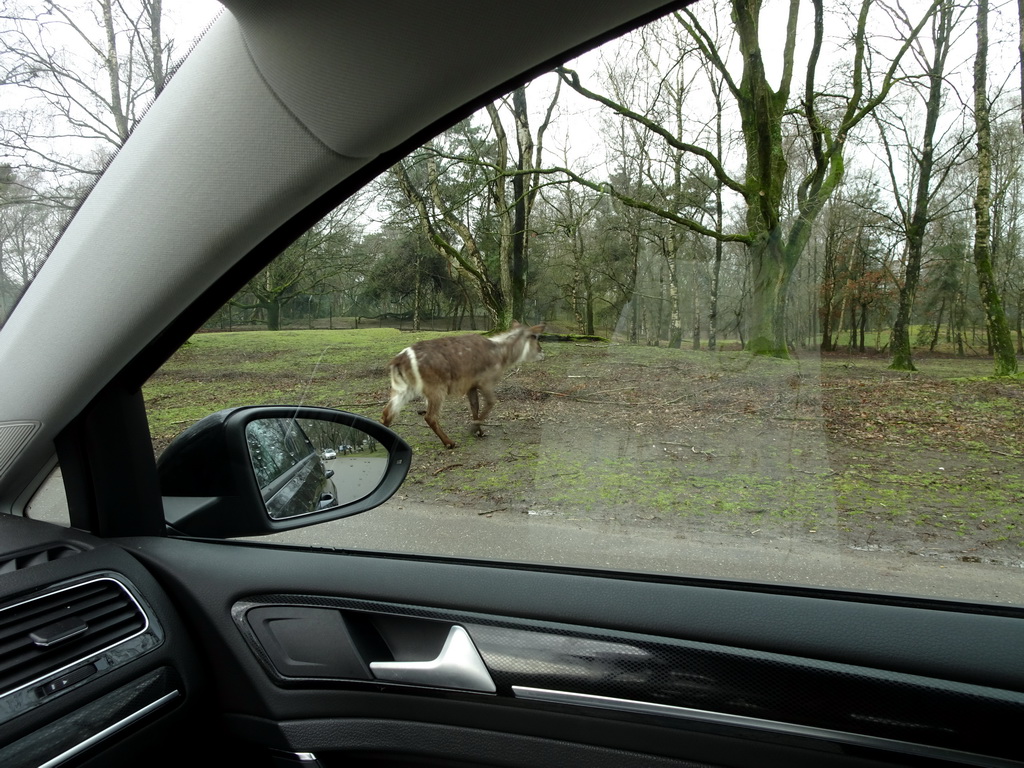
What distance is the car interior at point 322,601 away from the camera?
1.55 meters

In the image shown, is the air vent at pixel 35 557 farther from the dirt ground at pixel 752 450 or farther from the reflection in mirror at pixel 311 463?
the dirt ground at pixel 752 450

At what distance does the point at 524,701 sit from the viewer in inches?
73.5

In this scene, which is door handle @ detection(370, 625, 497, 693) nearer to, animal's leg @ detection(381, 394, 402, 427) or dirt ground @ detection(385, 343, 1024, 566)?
dirt ground @ detection(385, 343, 1024, 566)

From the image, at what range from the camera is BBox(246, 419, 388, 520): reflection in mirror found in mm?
2367

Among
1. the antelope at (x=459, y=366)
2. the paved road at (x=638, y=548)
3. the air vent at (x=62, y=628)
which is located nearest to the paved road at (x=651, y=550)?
the paved road at (x=638, y=548)

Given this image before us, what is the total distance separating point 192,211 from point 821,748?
1926 mm

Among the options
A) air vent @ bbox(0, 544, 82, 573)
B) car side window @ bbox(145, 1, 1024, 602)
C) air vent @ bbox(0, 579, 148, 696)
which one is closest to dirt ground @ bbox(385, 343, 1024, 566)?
car side window @ bbox(145, 1, 1024, 602)

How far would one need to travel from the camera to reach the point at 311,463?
243cm

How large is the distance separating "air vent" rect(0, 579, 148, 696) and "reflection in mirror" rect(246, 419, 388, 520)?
550 mm

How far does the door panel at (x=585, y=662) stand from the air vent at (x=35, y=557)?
0.76 ft

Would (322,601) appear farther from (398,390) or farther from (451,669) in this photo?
(398,390)

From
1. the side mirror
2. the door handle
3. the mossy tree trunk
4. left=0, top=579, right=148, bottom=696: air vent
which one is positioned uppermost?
the mossy tree trunk

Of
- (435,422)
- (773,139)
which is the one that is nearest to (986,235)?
(773,139)

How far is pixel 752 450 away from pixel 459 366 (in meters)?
0.95
